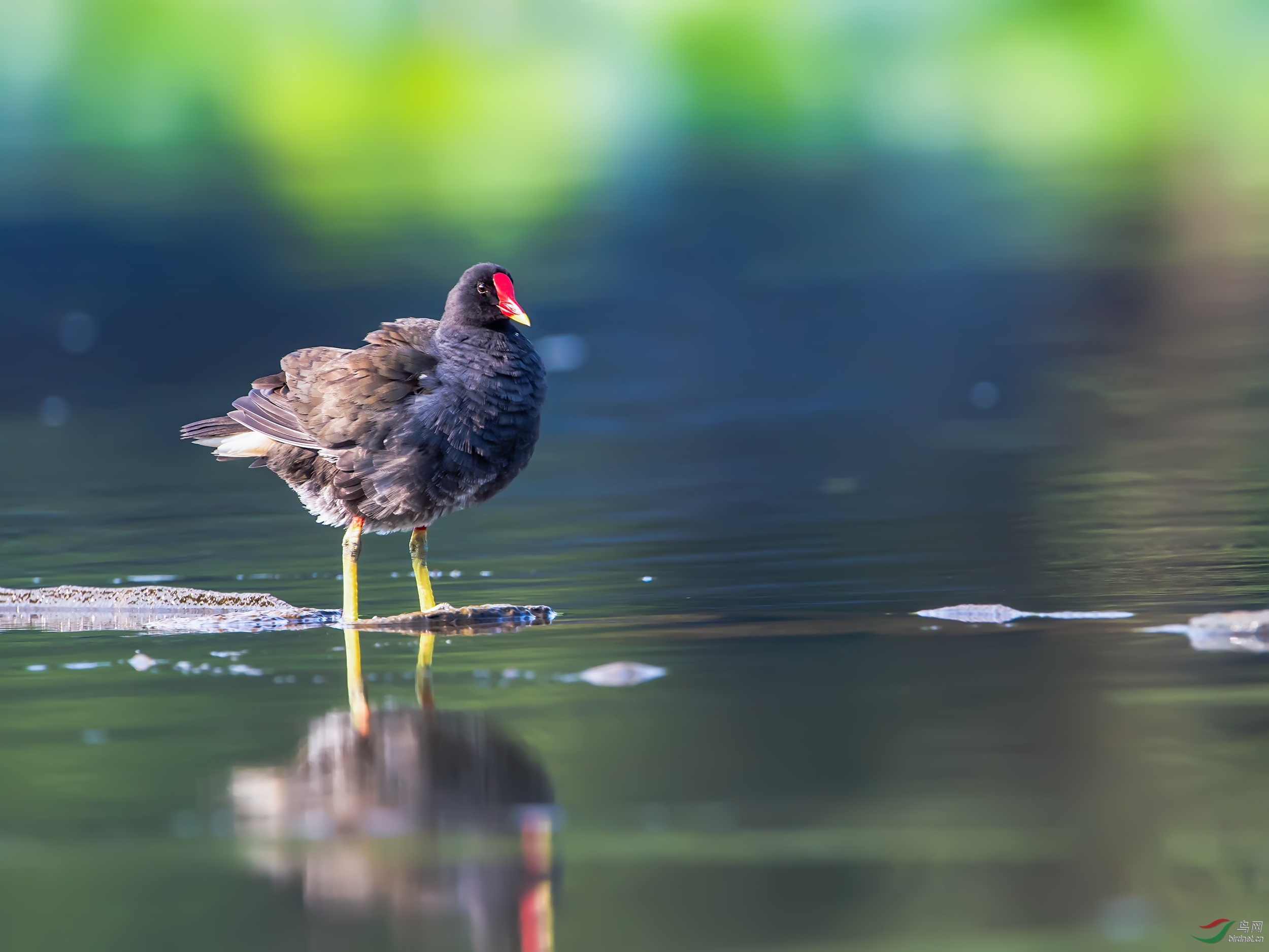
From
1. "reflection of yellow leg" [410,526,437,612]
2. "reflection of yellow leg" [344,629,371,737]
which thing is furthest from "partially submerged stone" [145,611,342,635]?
"reflection of yellow leg" [410,526,437,612]

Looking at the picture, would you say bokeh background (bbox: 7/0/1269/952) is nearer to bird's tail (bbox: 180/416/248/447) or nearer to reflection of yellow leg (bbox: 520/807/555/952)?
reflection of yellow leg (bbox: 520/807/555/952)

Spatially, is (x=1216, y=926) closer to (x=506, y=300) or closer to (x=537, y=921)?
(x=537, y=921)

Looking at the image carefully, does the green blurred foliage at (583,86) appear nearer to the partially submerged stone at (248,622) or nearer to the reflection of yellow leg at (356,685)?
the partially submerged stone at (248,622)

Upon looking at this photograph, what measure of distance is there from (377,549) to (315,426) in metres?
2.24

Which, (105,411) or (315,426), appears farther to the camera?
(105,411)

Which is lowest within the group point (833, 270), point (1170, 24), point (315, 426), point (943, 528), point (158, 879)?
point (158, 879)

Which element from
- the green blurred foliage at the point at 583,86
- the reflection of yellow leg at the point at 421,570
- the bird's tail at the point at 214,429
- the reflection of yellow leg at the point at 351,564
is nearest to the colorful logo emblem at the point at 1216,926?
the reflection of yellow leg at the point at 421,570

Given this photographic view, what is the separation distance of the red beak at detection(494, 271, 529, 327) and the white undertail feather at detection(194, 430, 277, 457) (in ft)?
3.74

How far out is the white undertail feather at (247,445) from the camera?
802cm

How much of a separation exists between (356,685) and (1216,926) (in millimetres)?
3152

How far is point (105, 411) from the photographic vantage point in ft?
51.6

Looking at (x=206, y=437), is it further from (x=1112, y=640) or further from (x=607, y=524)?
(x=1112, y=640)

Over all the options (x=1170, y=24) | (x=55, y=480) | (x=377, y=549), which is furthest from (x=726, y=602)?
(x=1170, y=24)

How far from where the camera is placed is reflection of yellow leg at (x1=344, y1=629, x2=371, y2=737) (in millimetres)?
5680
